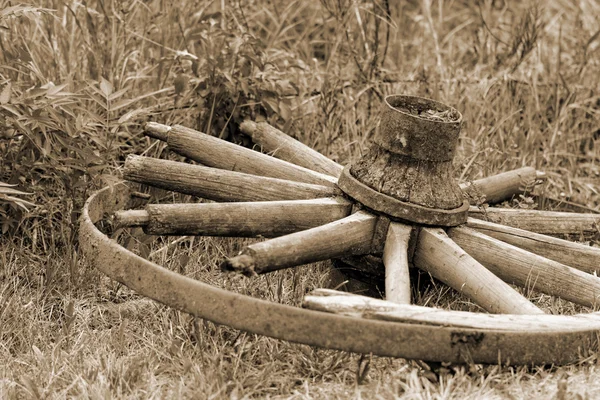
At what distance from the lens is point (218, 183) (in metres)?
2.37

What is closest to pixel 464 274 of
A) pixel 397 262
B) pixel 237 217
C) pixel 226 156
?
pixel 397 262

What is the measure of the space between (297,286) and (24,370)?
837 millimetres

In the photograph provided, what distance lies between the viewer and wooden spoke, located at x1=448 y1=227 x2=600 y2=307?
2189 millimetres

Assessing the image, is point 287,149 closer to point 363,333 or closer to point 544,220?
point 544,220

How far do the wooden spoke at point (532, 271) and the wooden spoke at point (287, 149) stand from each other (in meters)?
0.59

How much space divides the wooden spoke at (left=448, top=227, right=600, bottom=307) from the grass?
24 centimetres

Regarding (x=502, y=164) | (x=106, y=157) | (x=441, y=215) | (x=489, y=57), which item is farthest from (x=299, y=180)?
(x=489, y=57)

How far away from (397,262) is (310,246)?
9.6 inches

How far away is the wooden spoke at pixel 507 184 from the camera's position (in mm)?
2771

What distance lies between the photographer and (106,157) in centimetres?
270

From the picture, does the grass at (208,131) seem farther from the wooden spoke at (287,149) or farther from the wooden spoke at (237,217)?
the wooden spoke at (237,217)

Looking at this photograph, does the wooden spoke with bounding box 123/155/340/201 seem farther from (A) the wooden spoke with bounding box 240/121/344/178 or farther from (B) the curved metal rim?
(B) the curved metal rim

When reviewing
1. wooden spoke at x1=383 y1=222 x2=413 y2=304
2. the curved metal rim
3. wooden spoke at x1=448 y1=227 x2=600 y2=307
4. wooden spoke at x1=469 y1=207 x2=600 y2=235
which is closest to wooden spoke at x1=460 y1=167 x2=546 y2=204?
wooden spoke at x1=469 y1=207 x2=600 y2=235

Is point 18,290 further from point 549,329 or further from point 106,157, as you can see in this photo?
point 549,329
